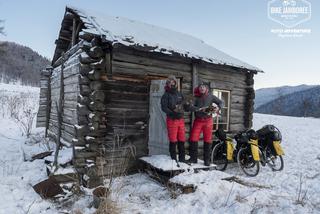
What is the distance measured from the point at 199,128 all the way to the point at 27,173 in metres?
4.39

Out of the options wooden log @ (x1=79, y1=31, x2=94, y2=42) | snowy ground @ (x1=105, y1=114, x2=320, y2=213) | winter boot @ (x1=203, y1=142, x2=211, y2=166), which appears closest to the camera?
snowy ground @ (x1=105, y1=114, x2=320, y2=213)

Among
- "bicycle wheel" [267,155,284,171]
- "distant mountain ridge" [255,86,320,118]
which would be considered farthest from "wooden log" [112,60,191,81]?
"distant mountain ridge" [255,86,320,118]

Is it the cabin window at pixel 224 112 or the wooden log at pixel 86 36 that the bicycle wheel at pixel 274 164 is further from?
the wooden log at pixel 86 36

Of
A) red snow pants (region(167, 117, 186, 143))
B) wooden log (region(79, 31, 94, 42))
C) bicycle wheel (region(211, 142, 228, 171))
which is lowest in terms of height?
bicycle wheel (region(211, 142, 228, 171))

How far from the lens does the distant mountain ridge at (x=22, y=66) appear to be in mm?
72600

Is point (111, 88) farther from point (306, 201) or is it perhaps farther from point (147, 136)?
point (306, 201)

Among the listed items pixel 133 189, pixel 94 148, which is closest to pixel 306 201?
pixel 133 189

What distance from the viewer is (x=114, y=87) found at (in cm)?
660

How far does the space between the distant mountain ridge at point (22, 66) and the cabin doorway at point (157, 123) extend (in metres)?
69.9

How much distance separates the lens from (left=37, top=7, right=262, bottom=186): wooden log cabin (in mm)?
6105

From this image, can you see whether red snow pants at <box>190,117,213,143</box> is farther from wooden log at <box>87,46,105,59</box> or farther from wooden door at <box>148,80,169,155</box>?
wooden log at <box>87,46,105,59</box>

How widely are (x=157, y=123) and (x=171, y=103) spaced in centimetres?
111

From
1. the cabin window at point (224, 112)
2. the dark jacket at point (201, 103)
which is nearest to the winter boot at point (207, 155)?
the dark jacket at point (201, 103)

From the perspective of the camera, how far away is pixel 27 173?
6387 millimetres
